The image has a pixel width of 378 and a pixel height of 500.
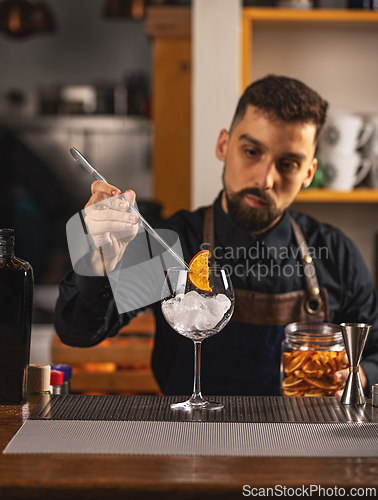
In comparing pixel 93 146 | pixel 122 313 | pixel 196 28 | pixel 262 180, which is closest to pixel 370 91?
pixel 196 28

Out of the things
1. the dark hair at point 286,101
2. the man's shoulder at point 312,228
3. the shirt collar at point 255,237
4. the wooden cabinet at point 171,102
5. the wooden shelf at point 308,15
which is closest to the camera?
the dark hair at point 286,101

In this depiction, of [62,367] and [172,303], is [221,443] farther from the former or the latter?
[62,367]

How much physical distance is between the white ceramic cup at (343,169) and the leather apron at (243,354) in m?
0.76

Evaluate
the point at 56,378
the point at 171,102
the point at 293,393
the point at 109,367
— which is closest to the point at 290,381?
the point at 293,393

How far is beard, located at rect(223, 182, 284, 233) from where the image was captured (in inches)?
55.6

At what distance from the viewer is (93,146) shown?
14.1 ft

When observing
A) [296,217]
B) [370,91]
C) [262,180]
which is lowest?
[296,217]

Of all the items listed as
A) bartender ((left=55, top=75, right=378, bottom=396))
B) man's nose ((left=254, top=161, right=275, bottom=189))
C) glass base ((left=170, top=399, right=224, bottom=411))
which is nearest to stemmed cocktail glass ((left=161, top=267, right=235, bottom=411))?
glass base ((left=170, top=399, right=224, bottom=411))

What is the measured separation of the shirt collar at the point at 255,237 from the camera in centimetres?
149

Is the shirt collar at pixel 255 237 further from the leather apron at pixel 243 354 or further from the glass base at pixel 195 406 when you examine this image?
the glass base at pixel 195 406

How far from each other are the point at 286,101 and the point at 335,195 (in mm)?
727

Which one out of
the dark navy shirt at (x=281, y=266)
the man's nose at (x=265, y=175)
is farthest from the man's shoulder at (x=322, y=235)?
the man's nose at (x=265, y=175)

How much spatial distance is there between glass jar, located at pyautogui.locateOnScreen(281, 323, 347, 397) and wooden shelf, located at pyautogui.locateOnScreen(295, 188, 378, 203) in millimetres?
1009

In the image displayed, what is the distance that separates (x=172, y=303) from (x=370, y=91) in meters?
1.67
